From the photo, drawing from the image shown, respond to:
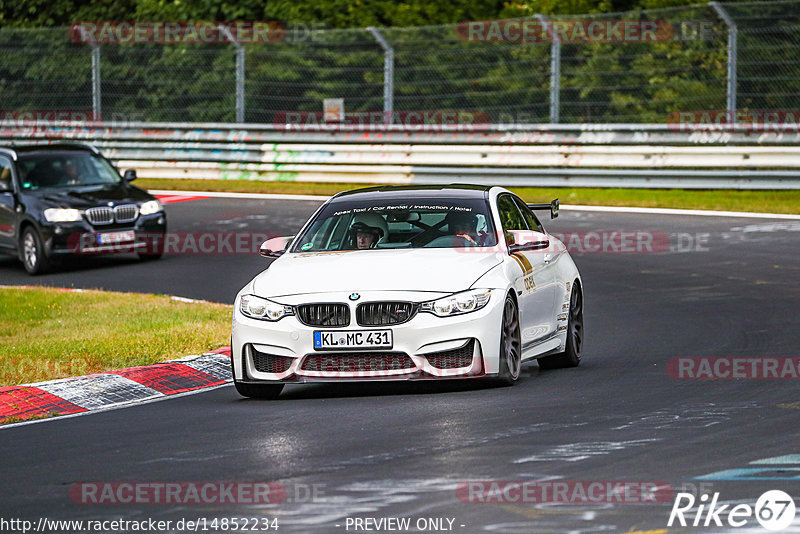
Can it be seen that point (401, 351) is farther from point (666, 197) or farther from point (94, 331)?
point (666, 197)

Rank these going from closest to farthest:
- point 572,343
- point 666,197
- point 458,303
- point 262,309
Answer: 1. point 458,303
2. point 262,309
3. point 572,343
4. point 666,197

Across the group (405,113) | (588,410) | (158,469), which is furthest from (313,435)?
(405,113)

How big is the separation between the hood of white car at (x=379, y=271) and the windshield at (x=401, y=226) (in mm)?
269

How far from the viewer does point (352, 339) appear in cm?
933

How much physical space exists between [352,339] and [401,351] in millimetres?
322

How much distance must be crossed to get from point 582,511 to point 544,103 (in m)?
20.0

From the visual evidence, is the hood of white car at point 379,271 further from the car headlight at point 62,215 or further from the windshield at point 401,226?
the car headlight at point 62,215

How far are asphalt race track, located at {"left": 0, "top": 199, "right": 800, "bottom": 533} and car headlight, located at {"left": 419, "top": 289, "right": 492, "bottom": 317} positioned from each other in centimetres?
55

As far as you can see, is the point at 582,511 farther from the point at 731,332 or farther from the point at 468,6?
the point at 468,6

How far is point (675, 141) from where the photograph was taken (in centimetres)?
2458

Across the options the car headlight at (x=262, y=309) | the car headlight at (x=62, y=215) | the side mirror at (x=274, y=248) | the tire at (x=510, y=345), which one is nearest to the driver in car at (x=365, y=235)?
the side mirror at (x=274, y=248)

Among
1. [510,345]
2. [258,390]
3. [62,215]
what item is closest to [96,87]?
[62,215]

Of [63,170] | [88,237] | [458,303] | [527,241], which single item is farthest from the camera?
[63,170]

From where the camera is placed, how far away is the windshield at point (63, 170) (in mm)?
20422
